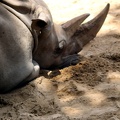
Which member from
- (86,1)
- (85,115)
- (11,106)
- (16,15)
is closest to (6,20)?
(16,15)

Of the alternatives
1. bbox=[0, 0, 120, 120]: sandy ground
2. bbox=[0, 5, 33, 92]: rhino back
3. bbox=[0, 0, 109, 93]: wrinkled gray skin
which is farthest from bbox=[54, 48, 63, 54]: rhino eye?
bbox=[0, 5, 33, 92]: rhino back

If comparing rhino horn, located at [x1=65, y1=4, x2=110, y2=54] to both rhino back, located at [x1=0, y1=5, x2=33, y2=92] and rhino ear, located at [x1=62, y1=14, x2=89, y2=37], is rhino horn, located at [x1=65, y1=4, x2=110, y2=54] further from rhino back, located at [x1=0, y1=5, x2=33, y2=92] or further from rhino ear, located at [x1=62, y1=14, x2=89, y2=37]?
rhino back, located at [x1=0, y1=5, x2=33, y2=92]

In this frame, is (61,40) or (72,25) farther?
(72,25)

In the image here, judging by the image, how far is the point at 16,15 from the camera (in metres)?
3.24

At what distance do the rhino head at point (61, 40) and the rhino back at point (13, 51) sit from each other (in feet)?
0.42

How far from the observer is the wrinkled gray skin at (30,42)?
3.10 m

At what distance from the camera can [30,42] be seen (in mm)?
3281

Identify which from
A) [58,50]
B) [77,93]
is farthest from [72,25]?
[77,93]

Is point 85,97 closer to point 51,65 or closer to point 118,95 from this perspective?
point 118,95

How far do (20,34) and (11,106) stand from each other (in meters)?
0.56

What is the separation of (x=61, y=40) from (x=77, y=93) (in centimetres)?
58

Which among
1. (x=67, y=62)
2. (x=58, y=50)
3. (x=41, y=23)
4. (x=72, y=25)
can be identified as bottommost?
(x=67, y=62)

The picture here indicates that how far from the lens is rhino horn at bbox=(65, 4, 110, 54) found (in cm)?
380

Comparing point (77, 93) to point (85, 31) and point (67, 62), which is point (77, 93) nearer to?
point (67, 62)
